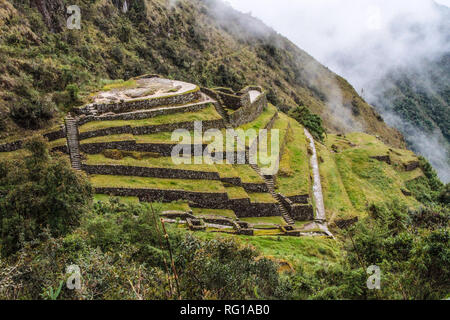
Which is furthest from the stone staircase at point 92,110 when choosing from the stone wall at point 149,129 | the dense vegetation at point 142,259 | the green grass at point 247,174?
the dense vegetation at point 142,259

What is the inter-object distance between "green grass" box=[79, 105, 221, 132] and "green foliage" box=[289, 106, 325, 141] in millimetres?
16588

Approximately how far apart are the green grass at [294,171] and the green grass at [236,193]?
328 centimetres

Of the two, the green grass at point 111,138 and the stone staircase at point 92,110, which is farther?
the stone staircase at point 92,110

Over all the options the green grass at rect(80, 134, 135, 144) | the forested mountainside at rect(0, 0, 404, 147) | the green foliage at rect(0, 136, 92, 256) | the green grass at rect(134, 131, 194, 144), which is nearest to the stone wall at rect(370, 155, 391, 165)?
the green grass at rect(134, 131, 194, 144)

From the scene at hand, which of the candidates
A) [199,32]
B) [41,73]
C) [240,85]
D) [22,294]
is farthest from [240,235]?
[199,32]

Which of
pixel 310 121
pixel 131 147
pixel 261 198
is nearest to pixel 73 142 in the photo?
pixel 131 147

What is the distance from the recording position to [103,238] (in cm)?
1156

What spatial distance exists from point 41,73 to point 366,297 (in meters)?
23.3

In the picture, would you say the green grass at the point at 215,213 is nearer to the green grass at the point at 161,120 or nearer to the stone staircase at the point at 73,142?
the stone staircase at the point at 73,142

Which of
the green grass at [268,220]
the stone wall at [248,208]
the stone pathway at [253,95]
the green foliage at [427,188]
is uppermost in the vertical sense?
the stone pathway at [253,95]

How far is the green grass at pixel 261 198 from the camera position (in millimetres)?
20227

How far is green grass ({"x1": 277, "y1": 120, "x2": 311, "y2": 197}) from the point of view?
74.5 ft

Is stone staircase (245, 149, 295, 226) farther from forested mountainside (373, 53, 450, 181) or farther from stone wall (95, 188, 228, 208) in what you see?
forested mountainside (373, 53, 450, 181)

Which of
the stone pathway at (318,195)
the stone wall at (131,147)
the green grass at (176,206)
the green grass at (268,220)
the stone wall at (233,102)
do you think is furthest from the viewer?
the stone wall at (233,102)
